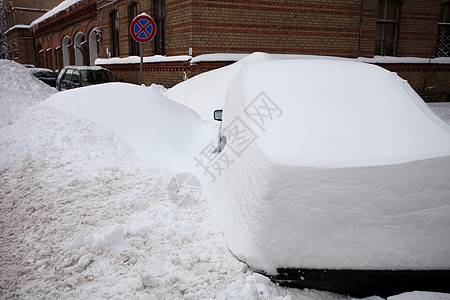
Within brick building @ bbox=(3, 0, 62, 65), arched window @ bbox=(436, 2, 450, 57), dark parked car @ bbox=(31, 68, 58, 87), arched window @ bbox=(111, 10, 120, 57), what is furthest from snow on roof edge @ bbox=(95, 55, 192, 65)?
brick building @ bbox=(3, 0, 62, 65)

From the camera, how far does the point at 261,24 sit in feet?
34.8

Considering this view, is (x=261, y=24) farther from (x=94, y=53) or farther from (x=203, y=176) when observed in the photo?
(x=94, y=53)

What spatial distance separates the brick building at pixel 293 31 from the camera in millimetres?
10305

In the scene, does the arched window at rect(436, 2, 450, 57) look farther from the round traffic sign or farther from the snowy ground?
the snowy ground

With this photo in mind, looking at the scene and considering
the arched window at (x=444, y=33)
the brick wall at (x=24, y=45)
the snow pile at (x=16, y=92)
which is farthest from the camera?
the brick wall at (x=24, y=45)

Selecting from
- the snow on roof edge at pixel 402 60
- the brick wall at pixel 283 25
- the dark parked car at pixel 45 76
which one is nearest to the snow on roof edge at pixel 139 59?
the brick wall at pixel 283 25

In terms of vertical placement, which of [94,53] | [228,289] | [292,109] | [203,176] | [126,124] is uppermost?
[94,53]

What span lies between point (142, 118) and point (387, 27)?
11534 mm

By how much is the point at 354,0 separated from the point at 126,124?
1011 cm

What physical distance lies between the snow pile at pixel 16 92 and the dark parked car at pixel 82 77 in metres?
1.71

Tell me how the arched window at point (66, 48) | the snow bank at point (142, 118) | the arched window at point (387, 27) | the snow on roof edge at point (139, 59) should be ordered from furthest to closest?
1. the arched window at point (66, 48)
2. the arched window at point (387, 27)
3. the snow on roof edge at point (139, 59)
4. the snow bank at point (142, 118)

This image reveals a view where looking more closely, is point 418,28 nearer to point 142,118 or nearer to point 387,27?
point 387,27

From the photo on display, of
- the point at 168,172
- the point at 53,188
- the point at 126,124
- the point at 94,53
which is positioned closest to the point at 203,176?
the point at 168,172

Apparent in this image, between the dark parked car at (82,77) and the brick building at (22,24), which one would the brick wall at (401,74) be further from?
the brick building at (22,24)
